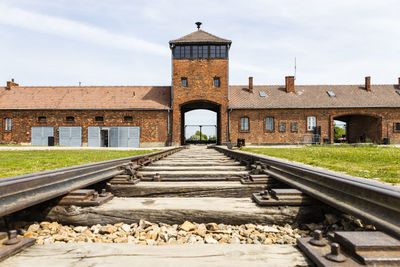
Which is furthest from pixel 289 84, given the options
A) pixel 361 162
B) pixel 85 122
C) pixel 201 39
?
pixel 361 162

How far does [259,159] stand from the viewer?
4.30m

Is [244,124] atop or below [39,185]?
atop

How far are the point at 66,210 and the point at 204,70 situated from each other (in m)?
23.8

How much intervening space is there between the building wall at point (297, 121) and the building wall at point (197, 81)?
8.96ft

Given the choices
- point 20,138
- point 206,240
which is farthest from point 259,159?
point 20,138

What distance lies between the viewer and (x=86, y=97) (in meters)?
27.2

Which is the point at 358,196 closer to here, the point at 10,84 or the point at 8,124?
the point at 8,124

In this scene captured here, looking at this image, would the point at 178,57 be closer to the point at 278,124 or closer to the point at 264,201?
the point at 278,124

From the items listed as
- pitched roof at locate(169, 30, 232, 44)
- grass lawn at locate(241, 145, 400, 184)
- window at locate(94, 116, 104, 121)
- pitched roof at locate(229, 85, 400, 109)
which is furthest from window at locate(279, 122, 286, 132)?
window at locate(94, 116, 104, 121)

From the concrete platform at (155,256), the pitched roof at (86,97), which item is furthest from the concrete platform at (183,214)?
the pitched roof at (86,97)

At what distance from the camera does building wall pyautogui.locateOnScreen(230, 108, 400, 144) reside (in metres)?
25.6

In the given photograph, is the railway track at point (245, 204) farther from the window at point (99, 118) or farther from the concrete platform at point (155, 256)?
the window at point (99, 118)

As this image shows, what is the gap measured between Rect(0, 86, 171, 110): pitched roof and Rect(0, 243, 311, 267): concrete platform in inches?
954

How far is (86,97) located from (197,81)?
39.9 ft
